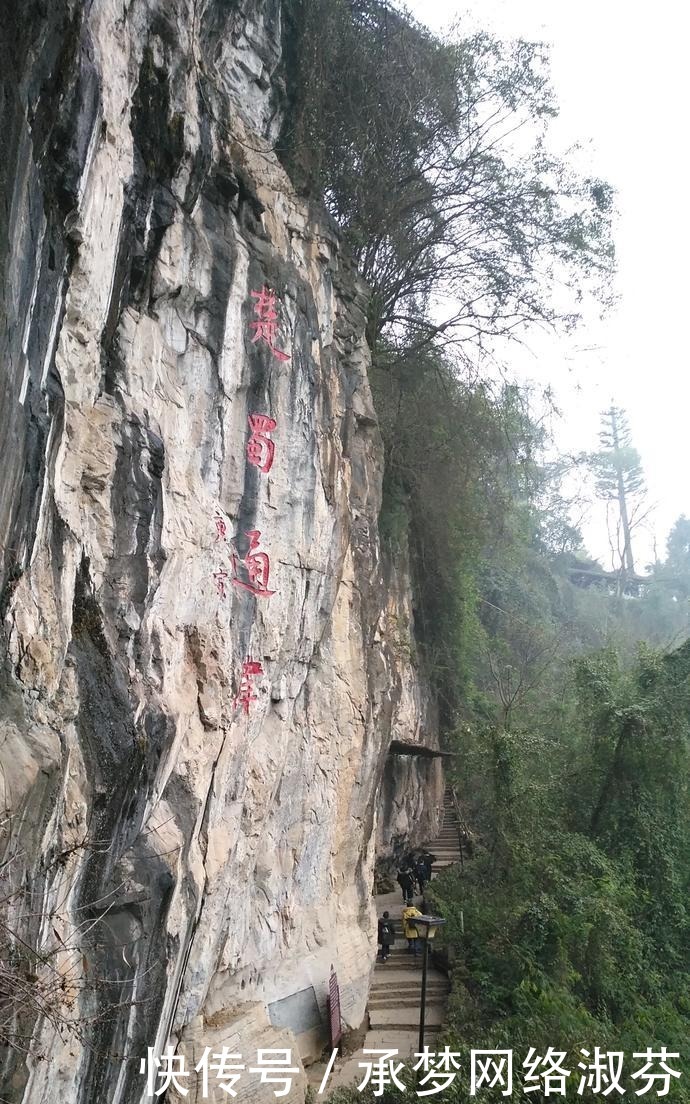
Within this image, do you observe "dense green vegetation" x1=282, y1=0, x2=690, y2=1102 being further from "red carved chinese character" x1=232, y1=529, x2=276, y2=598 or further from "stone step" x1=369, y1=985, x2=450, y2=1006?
"red carved chinese character" x1=232, y1=529, x2=276, y2=598

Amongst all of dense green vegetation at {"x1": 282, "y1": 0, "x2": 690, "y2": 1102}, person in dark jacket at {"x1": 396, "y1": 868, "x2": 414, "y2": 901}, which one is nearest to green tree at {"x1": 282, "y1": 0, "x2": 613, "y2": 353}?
dense green vegetation at {"x1": 282, "y1": 0, "x2": 690, "y2": 1102}

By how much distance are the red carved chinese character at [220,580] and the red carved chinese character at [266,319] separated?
2011mm

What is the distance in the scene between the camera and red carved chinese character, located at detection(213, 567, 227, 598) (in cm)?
596

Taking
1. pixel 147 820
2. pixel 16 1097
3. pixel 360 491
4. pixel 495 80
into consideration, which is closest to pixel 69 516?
pixel 147 820

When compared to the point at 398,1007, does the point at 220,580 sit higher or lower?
higher

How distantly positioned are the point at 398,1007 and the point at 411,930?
2.94ft

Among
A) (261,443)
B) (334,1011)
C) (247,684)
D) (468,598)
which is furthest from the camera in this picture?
(468,598)

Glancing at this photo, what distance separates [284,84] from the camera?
26.1 feet

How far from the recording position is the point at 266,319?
668 centimetres

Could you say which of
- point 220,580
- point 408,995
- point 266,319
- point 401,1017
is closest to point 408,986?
point 408,995

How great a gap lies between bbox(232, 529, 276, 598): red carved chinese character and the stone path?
4.39m

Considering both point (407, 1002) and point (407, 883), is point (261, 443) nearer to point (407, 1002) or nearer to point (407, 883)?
point (407, 1002)

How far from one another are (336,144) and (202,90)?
3.47 metres

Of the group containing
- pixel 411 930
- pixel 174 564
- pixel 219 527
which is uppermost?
pixel 219 527
